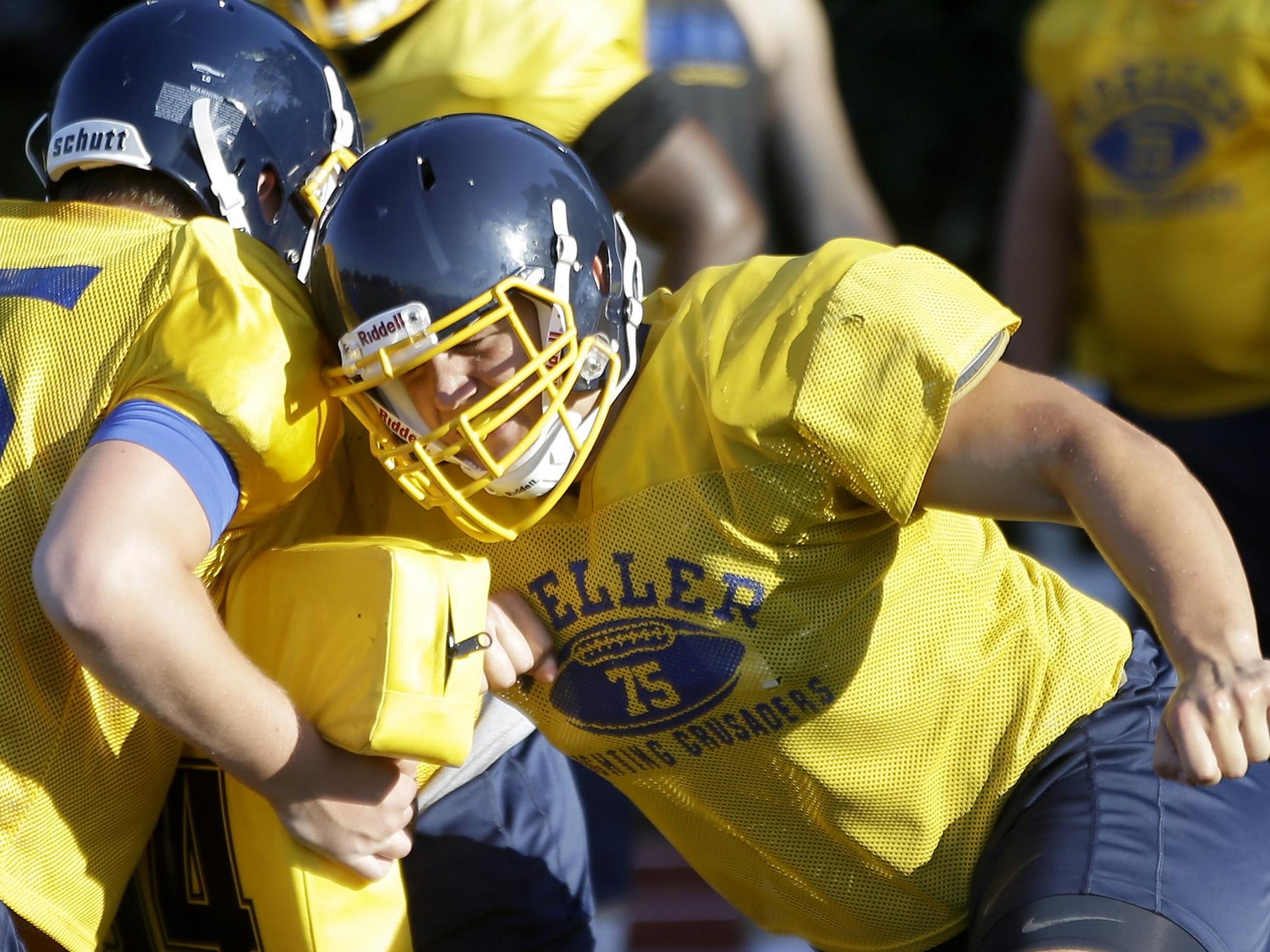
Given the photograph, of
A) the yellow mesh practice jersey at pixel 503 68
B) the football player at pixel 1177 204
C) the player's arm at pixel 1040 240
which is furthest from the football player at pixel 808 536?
the player's arm at pixel 1040 240

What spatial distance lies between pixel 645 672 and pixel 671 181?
186cm

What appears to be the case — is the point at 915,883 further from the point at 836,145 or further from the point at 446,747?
the point at 836,145

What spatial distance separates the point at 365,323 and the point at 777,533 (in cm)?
55

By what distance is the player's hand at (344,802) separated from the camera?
6.96ft

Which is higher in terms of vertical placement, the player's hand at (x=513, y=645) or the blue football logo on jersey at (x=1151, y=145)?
the player's hand at (x=513, y=645)

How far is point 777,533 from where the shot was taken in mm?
2174

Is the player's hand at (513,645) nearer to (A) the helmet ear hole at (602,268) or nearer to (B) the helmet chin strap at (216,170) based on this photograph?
(A) the helmet ear hole at (602,268)

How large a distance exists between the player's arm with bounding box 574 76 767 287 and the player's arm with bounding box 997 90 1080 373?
594 mm

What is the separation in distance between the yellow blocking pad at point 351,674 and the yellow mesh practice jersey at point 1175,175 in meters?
2.15

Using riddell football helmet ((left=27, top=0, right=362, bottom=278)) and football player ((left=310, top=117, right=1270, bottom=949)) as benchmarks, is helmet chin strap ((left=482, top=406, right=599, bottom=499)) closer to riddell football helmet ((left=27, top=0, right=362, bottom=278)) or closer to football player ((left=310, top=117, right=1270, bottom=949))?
football player ((left=310, top=117, right=1270, bottom=949))

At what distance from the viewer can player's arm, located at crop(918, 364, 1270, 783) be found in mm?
1800

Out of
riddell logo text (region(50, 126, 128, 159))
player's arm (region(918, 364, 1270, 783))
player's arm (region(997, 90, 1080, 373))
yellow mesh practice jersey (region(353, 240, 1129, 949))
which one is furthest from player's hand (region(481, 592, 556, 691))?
player's arm (region(997, 90, 1080, 373))

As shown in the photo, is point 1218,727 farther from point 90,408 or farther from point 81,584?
point 90,408

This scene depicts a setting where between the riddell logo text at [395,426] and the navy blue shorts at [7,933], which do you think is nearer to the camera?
the navy blue shorts at [7,933]
